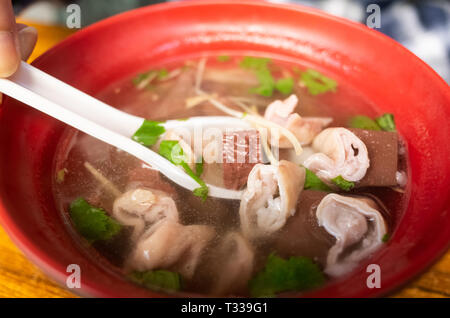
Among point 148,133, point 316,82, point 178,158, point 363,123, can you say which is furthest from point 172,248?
point 316,82

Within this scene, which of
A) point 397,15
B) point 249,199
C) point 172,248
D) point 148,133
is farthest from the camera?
point 397,15

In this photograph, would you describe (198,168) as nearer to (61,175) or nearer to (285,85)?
(61,175)

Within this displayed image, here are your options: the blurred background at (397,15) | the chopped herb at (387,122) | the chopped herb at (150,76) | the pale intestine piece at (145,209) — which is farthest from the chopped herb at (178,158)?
the blurred background at (397,15)

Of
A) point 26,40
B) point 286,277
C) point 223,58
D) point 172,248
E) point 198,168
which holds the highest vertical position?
point 223,58

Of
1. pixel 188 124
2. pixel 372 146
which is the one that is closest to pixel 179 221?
pixel 188 124

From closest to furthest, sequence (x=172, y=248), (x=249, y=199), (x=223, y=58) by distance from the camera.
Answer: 1. (x=172, y=248)
2. (x=249, y=199)
3. (x=223, y=58)
